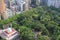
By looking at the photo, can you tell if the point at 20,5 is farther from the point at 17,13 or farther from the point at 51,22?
the point at 51,22

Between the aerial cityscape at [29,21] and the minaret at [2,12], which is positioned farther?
the minaret at [2,12]

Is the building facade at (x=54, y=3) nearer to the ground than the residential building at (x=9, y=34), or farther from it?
farther from it

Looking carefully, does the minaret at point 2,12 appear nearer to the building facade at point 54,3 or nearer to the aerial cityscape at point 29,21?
the aerial cityscape at point 29,21

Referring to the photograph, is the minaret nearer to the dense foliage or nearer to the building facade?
the dense foliage

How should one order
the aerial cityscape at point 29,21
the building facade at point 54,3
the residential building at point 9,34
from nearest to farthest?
the residential building at point 9,34 → the aerial cityscape at point 29,21 → the building facade at point 54,3

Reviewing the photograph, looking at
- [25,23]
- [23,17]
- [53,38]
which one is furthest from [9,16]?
[53,38]

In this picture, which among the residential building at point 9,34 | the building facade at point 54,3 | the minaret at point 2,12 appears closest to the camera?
the residential building at point 9,34

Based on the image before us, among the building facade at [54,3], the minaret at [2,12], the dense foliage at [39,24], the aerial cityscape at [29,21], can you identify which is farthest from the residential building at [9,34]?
the building facade at [54,3]

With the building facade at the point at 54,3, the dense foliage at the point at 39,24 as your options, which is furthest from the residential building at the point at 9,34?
A: the building facade at the point at 54,3
